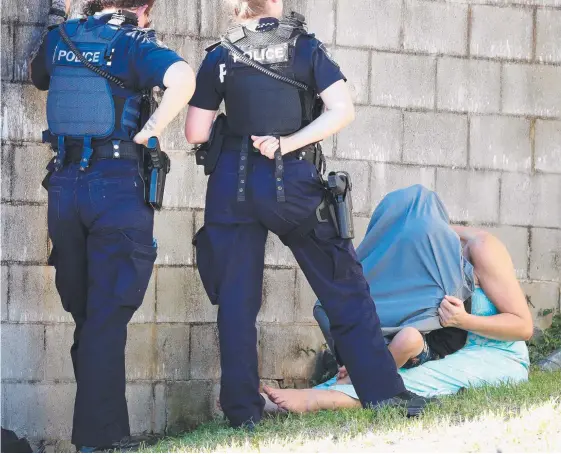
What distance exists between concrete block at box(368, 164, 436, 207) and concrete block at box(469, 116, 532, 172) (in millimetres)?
306

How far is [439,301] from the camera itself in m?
4.75

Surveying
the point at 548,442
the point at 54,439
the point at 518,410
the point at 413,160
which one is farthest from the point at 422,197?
the point at 54,439

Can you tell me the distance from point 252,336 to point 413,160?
5.70 ft

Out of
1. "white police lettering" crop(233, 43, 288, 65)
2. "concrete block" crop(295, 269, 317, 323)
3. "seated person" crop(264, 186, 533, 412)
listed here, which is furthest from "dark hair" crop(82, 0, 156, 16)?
"concrete block" crop(295, 269, 317, 323)

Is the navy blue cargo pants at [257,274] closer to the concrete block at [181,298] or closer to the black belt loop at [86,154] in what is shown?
the black belt loop at [86,154]

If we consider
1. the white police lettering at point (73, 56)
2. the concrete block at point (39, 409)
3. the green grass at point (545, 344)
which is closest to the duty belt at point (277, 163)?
the white police lettering at point (73, 56)

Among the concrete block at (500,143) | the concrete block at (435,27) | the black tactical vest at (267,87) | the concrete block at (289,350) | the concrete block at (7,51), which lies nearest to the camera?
the black tactical vest at (267,87)

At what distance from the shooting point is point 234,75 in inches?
171

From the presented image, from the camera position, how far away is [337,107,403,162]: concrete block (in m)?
5.61

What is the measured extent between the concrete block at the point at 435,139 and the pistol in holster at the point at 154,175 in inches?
68.4

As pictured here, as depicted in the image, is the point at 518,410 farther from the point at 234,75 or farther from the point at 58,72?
the point at 58,72

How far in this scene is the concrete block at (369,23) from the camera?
5.59m

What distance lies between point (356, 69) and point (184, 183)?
3.47 feet

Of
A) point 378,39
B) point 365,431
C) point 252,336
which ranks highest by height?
point 378,39
